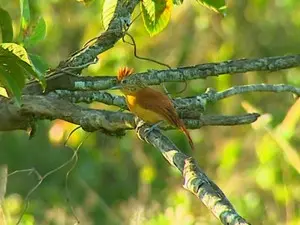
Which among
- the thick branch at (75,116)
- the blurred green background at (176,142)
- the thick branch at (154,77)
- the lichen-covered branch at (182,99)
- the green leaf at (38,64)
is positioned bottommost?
the blurred green background at (176,142)

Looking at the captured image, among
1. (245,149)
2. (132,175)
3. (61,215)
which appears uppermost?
(245,149)

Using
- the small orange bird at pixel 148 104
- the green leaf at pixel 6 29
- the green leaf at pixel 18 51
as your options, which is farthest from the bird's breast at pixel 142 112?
the green leaf at pixel 18 51

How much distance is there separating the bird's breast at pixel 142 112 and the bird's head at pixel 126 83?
0.02 m

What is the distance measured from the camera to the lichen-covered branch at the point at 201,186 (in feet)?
4.50

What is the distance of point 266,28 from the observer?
641 centimetres

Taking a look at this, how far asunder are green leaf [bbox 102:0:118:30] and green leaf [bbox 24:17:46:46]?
8.7 inches

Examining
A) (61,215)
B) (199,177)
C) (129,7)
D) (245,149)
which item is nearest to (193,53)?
(245,149)

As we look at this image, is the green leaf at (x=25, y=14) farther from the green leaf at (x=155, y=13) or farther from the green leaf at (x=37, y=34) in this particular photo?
the green leaf at (x=155, y=13)

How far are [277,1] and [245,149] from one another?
140 centimetres

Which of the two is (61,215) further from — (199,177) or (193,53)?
(199,177)

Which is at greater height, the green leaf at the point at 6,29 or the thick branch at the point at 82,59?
the green leaf at the point at 6,29

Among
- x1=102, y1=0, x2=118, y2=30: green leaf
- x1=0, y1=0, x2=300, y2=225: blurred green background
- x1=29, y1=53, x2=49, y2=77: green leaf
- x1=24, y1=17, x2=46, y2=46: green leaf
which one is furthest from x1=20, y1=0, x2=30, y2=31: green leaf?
x1=0, y1=0, x2=300, y2=225: blurred green background

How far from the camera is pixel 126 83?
2240 millimetres

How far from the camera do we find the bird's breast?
2197 millimetres
